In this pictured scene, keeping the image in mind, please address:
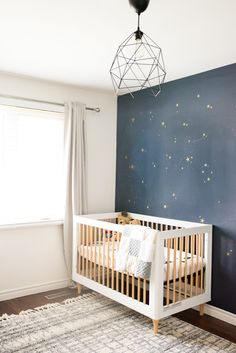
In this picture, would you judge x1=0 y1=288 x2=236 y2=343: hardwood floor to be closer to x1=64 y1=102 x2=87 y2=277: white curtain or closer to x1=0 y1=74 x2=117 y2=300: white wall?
x1=0 y1=74 x2=117 y2=300: white wall

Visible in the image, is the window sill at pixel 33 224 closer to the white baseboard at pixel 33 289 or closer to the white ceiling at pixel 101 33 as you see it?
the white baseboard at pixel 33 289

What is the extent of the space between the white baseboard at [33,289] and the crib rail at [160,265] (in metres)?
0.28

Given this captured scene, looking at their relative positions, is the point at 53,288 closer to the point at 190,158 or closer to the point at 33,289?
the point at 33,289

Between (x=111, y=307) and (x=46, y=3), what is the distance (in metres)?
2.61

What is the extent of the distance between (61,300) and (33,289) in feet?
1.27

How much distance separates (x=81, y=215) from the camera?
3.88 m

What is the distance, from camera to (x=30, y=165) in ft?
12.0

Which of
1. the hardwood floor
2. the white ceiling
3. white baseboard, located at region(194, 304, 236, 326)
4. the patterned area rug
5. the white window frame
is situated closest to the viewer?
the white ceiling

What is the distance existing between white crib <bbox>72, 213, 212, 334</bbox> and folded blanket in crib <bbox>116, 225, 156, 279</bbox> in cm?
6

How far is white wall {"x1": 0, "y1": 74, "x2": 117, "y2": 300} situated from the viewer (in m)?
3.51

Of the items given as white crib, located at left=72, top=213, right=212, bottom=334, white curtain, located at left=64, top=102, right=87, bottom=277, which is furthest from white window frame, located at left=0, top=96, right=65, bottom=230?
white crib, located at left=72, top=213, right=212, bottom=334

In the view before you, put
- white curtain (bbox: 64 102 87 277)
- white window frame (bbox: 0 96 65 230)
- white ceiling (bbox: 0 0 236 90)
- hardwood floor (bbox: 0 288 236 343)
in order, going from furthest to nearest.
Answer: white curtain (bbox: 64 102 87 277) < white window frame (bbox: 0 96 65 230) < hardwood floor (bbox: 0 288 236 343) < white ceiling (bbox: 0 0 236 90)

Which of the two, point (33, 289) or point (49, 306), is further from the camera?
point (33, 289)

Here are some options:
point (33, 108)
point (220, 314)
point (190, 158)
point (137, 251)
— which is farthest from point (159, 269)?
point (33, 108)
